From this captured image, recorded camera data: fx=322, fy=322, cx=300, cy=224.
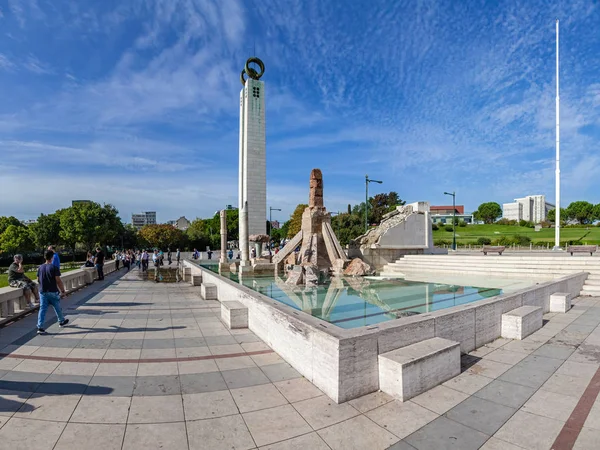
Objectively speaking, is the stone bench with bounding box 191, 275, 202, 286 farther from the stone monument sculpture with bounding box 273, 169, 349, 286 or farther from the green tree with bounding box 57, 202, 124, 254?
the green tree with bounding box 57, 202, 124, 254

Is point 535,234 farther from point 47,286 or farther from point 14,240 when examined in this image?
point 14,240

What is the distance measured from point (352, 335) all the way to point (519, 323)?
13.6 ft

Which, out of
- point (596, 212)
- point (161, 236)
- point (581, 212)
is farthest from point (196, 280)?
point (581, 212)

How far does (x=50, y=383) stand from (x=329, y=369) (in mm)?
3761

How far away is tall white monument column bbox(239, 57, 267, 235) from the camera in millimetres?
36750

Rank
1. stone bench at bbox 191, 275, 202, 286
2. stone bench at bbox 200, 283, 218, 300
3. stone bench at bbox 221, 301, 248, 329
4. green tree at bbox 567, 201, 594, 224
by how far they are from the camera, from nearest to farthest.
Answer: stone bench at bbox 221, 301, 248, 329, stone bench at bbox 200, 283, 218, 300, stone bench at bbox 191, 275, 202, 286, green tree at bbox 567, 201, 594, 224

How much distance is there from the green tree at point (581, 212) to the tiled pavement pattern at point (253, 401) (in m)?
113

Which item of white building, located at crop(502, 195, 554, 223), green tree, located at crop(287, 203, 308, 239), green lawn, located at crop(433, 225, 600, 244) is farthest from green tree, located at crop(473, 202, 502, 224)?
green tree, located at crop(287, 203, 308, 239)

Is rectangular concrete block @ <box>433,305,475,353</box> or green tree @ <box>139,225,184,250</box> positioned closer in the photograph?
rectangular concrete block @ <box>433,305,475,353</box>

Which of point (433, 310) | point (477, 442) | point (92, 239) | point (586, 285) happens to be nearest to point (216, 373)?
point (477, 442)

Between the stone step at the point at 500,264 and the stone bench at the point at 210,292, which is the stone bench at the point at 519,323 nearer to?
the stone step at the point at 500,264

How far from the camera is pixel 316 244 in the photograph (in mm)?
17578

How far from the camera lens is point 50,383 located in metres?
4.34

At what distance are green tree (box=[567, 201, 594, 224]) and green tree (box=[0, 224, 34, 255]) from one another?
12865cm
